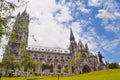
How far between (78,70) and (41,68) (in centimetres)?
2571

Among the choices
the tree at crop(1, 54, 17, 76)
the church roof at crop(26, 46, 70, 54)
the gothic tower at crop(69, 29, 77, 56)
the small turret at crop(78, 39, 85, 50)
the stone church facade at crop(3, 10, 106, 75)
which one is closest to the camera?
the tree at crop(1, 54, 17, 76)

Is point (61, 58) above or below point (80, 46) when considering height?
below

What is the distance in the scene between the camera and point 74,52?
12619 centimetres

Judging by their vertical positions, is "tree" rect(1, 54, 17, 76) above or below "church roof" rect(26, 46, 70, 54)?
below

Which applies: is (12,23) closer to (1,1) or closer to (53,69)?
(1,1)

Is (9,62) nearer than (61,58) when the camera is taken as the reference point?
Yes

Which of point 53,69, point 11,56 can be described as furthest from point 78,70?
point 11,56

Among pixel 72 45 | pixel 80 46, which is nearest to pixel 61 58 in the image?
pixel 72 45

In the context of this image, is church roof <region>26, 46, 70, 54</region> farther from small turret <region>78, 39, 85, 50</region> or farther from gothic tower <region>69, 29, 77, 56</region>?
small turret <region>78, 39, 85, 50</region>

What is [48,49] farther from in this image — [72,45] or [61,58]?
[72,45]

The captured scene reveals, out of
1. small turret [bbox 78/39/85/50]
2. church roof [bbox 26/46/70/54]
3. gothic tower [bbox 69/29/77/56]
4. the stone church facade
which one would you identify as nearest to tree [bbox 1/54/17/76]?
the stone church facade

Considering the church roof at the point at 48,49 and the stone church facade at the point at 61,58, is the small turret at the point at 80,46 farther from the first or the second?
the church roof at the point at 48,49

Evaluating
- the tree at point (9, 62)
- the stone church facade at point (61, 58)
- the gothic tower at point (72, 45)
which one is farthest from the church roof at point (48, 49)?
the tree at point (9, 62)

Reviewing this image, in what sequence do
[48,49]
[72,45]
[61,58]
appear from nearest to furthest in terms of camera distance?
[61,58], [48,49], [72,45]
